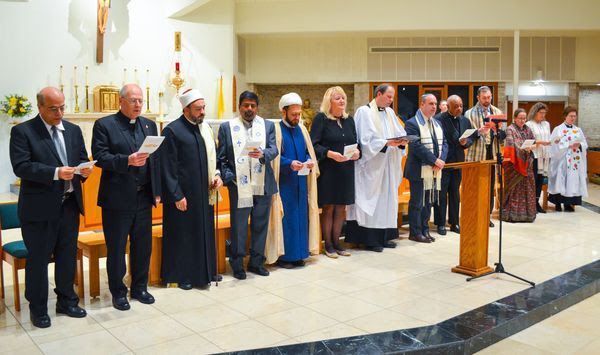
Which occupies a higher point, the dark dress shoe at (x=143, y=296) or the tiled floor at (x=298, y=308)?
the dark dress shoe at (x=143, y=296)

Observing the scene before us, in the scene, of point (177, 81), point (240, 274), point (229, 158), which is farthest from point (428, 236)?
point (177, 81)

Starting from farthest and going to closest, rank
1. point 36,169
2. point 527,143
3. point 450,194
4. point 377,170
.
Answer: point 527,143, point 450,194, point 377,170, point 36,169

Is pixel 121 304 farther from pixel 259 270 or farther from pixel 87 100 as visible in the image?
pixel 87 100

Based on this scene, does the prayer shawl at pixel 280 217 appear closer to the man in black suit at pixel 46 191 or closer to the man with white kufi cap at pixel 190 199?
the man with white kufi cap at pixel 190 199

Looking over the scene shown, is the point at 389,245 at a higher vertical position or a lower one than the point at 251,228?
lower

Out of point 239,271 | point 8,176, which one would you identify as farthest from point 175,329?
point 8,176

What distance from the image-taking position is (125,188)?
4.05m

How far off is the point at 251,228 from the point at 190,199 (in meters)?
0.71

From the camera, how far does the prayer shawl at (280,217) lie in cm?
511

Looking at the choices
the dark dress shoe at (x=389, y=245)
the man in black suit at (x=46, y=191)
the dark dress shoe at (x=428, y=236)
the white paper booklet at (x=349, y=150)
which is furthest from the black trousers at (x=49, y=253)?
the dark dress shoe at (x=428, y=236)

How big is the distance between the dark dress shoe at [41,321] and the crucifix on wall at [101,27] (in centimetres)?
786

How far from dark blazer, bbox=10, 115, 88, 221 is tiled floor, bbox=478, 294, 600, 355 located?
9.35 feet

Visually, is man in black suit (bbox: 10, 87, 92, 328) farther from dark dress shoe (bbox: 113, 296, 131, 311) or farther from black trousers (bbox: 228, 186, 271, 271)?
black trousers (bbox: 228, 186, 271, 271)

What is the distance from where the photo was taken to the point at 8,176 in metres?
9.98
